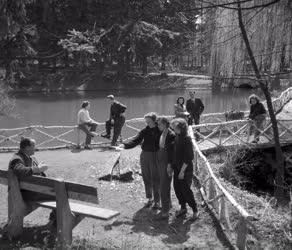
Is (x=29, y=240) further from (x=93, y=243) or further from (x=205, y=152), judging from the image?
(x=205, y=152)

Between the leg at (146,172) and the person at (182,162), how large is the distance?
63 centimetres

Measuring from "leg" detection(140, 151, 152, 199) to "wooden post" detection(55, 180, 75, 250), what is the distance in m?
2.08

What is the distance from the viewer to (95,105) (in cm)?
3378

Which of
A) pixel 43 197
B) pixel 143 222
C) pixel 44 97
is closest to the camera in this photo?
pixel 43 197

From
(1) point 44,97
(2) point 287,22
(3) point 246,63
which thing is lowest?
(1) point 44,97

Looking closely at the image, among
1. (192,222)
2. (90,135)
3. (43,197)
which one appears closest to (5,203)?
(43,197)

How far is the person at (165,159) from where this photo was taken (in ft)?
22.4

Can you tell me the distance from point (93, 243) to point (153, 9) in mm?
2727

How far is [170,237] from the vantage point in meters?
6.16

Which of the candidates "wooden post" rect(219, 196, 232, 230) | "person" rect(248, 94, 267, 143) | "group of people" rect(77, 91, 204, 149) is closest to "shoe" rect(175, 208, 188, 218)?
"wooden post" rect(219, 196, 232, 230)

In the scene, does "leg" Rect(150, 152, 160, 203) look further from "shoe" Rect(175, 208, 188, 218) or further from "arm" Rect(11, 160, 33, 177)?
"arm" Rect(11, 160, 33, 177)

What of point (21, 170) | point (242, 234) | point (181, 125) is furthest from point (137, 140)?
point (242, 234)

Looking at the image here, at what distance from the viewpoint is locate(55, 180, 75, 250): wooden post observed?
535cm

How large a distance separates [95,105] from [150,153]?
26.8 m
